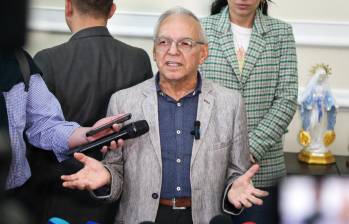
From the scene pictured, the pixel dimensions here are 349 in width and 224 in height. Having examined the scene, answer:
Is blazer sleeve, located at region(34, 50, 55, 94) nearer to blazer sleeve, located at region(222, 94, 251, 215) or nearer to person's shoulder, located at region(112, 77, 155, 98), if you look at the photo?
person's shoulder, located at region(112, 77, 155, 98)

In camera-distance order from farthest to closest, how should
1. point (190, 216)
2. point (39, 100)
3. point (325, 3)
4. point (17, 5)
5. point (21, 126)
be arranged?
point (325, 3) → point (190, 216) → point (39, 100) → point (21, 126) → point (17, 5)

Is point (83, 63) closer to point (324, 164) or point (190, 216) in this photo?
point (190, 216)

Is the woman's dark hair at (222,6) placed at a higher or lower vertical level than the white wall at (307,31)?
higher

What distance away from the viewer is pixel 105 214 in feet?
5.11

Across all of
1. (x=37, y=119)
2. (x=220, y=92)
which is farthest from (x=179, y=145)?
(x=37, y=119)

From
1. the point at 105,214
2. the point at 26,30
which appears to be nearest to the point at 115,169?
the point at 105,214

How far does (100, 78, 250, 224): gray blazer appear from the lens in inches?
54.1

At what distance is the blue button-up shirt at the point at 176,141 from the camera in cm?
137

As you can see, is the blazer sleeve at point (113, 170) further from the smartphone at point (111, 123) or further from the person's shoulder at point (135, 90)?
the smartphone at point (111, 123)

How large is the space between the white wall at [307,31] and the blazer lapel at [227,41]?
37.8 inches

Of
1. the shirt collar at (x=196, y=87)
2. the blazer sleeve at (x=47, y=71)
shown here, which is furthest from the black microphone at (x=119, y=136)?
the blazer sleeve at (x=47, y=71)

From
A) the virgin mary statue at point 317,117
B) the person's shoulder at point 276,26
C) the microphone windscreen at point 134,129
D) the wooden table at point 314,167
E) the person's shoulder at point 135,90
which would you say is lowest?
the wooden table at point 314,167

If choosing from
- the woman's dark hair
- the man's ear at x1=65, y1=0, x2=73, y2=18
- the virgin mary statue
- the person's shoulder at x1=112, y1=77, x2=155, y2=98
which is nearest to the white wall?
the virgin mary statue

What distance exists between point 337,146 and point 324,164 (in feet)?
1.17
